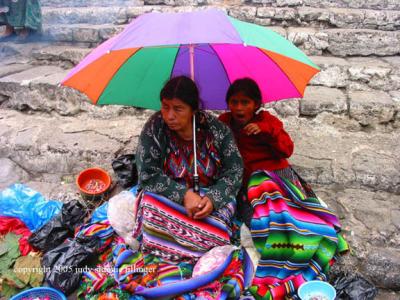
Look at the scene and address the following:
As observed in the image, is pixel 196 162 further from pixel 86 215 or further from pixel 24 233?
pixel 24 233

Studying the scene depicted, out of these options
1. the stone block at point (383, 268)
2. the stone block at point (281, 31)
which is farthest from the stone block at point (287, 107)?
the stone block at point (383, 268)

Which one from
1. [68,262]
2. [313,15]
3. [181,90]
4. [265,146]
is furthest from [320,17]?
[68,262]

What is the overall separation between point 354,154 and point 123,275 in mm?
2374

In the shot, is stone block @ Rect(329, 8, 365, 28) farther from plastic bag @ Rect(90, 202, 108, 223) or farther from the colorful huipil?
plastic bag @ Rect(90, 202, 108, 223)

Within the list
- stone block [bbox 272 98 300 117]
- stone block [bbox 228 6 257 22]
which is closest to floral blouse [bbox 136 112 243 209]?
stone block [bbox 272 98 300 117]

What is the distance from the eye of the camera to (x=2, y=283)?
2592 millimetres

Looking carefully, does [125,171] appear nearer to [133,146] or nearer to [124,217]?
[133,146]

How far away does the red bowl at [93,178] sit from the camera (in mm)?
3309

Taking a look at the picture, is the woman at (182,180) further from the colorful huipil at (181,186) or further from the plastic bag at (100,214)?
the plastic bag at (100,214)

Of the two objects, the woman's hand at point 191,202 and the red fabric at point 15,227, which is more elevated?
the woman's hand at point 191,202

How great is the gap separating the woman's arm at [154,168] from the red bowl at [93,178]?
1.00 m

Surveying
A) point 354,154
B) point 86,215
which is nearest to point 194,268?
point 86,215

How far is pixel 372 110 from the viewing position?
12.6 ft

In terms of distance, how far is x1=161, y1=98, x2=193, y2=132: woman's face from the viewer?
2301mm
